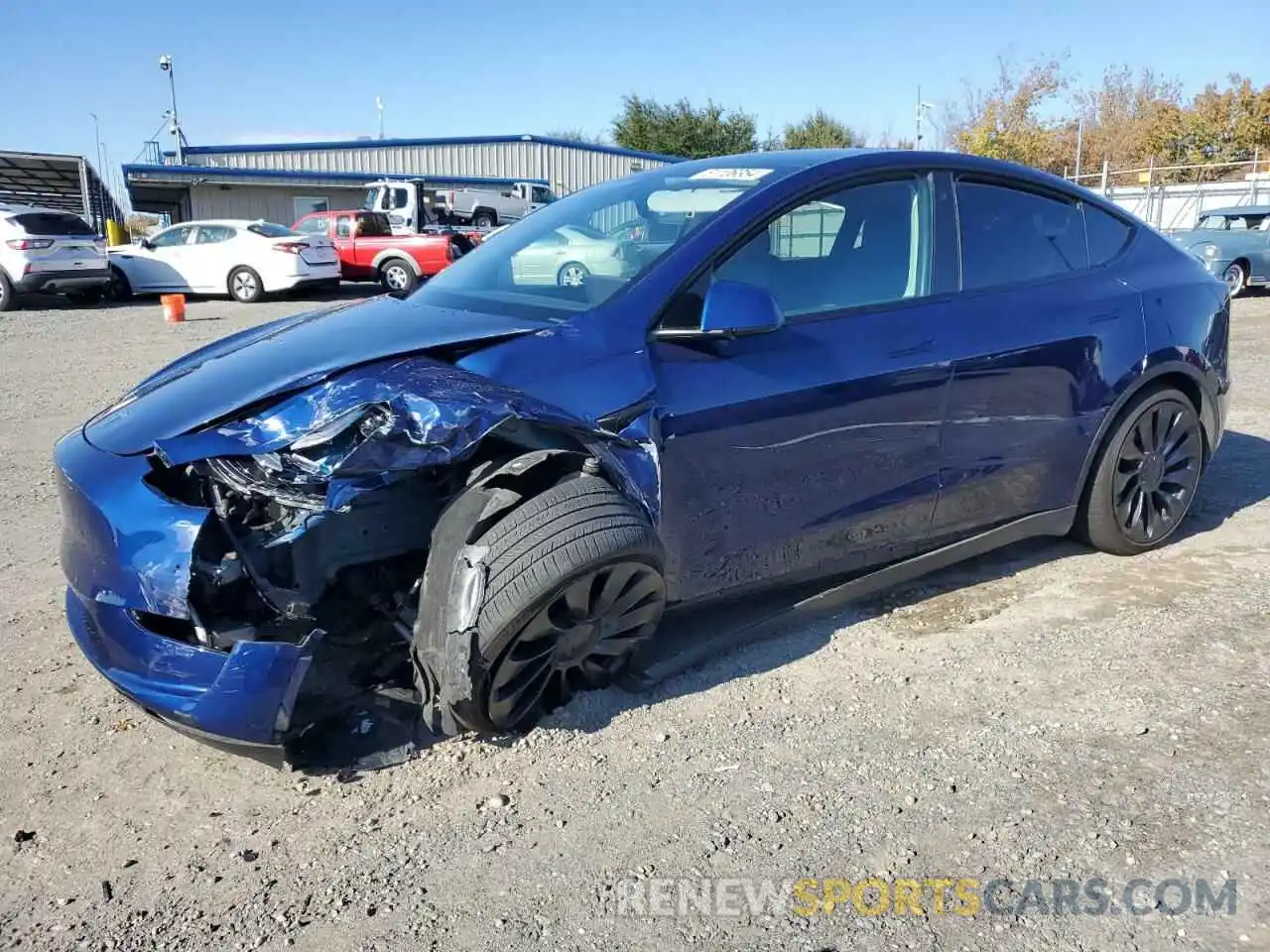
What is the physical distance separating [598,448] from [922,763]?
1.29m

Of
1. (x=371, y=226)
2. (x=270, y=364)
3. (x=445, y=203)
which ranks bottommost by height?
(x=270, y=364)

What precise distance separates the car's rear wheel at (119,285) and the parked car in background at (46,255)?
39.6 inches

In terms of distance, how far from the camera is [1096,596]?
150 inches

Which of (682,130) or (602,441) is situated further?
(682,130)

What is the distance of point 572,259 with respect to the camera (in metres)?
3.37

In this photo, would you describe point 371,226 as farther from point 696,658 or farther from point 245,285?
point 696,658

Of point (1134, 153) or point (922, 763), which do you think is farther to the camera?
point (1134, 153)

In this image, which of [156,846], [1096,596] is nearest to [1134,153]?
[1096,596]

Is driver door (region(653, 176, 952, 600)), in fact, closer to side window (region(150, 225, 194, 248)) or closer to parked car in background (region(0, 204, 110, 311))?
parked car in background (region(0, 204, 110, 311))

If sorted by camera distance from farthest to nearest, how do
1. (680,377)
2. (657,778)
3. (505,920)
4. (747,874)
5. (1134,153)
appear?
(1134,153) → (680,377) → (657,778) → (747,874) → (505,920)

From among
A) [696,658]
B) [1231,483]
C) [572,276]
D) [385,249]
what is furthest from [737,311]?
[385,249]

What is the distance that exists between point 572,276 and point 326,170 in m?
37.7

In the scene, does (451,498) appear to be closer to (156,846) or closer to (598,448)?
(598,448)

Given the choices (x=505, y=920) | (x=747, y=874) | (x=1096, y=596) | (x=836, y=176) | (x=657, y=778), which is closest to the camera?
(x=505, y=920)
